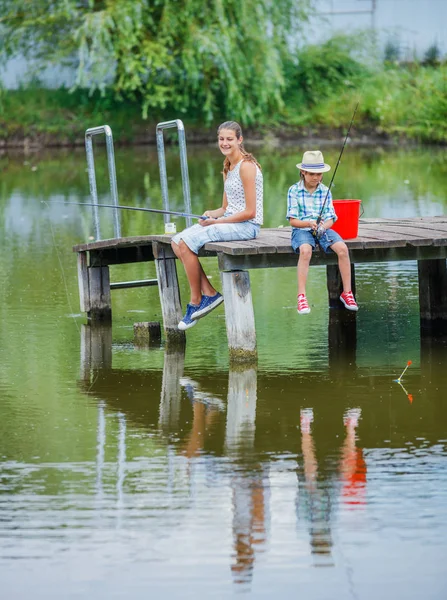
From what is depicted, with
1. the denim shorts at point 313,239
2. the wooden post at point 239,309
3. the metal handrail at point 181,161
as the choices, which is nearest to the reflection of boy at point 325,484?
the wooden post at point 239,309

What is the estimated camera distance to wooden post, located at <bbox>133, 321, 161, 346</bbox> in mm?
9109

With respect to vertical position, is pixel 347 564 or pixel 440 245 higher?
pixel 440 245

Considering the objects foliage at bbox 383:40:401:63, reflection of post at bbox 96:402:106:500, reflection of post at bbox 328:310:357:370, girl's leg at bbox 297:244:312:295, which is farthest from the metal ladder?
foliage at bbox 383:40:401:63

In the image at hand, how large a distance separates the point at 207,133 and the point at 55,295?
23.5 meters

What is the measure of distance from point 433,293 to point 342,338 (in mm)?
768

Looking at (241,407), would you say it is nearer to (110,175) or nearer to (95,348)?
(95,348)

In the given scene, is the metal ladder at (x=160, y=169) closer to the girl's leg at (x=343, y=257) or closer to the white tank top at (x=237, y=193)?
the white tank top at (x=237, y=193)

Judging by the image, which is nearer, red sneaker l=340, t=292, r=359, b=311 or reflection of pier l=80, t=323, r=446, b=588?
reflection of pier l=80, t=323, r=446, b=588

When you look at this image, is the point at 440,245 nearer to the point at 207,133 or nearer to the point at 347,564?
the point at 347,564

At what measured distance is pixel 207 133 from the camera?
34.3 meters

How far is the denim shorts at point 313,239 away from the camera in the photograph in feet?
26.2

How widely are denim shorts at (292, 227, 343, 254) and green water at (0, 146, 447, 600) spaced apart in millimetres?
724

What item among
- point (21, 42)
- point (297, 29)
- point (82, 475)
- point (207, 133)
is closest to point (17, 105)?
point (21, 42)

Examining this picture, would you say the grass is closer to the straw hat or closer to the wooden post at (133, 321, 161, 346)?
the wooden post at (133, 321, 161, 346)
